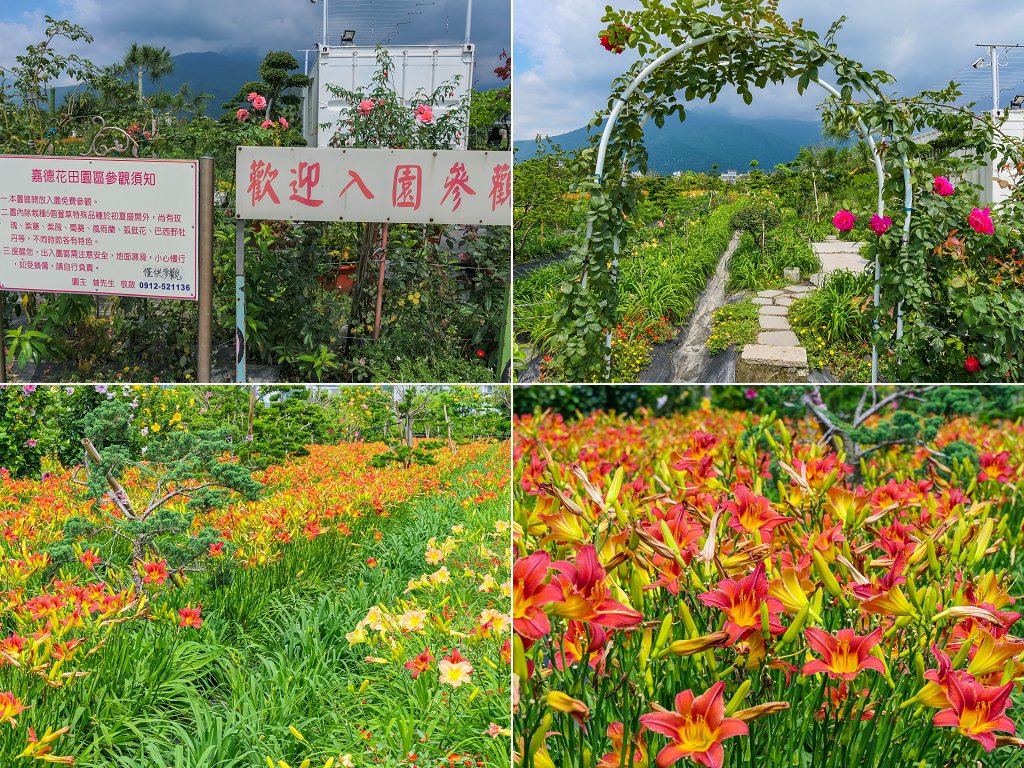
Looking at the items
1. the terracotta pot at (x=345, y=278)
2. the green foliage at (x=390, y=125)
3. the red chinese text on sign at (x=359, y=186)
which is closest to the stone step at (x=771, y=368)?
the green foliage at (x=390, y=125)

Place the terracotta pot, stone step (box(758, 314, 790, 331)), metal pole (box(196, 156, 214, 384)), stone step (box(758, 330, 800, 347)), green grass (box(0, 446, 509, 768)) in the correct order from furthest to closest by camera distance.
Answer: stone step (box(758, 314, 790, 331)) < stone step (box(758, 330, 800, 347)) < the terracotta pot < metal pole (box(196, 156, 214, 384)) < green grass (box(0, 446, 509, 768))

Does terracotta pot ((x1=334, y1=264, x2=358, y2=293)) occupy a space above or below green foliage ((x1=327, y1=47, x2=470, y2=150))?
below

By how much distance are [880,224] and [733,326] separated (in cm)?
158

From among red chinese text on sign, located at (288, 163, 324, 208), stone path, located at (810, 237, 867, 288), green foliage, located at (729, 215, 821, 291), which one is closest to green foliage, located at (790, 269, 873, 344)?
stone path, located at (810, 237, 867, 288)

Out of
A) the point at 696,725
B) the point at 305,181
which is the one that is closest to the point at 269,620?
the point at 696,725

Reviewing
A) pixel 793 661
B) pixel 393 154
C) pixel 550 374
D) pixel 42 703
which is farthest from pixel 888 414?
pixel 42 703

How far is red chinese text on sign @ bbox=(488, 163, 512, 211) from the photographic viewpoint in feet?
9.18

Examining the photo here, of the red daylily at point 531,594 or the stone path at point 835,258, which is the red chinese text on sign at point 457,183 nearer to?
the red daylily at point 531,594

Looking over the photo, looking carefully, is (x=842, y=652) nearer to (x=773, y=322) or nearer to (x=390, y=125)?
(x=390, y=125)

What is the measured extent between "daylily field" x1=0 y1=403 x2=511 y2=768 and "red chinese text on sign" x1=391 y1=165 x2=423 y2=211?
3.40 ft

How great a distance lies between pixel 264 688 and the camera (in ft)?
Result: 5.16

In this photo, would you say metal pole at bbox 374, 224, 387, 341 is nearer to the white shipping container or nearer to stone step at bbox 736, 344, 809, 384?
stone step at bbox 736, 344, 809, 384

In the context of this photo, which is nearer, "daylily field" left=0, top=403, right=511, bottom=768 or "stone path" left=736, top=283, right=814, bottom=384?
"daylily field" left=0, top=403, right=511, bottom=768

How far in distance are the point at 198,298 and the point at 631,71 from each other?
6.37 feet
